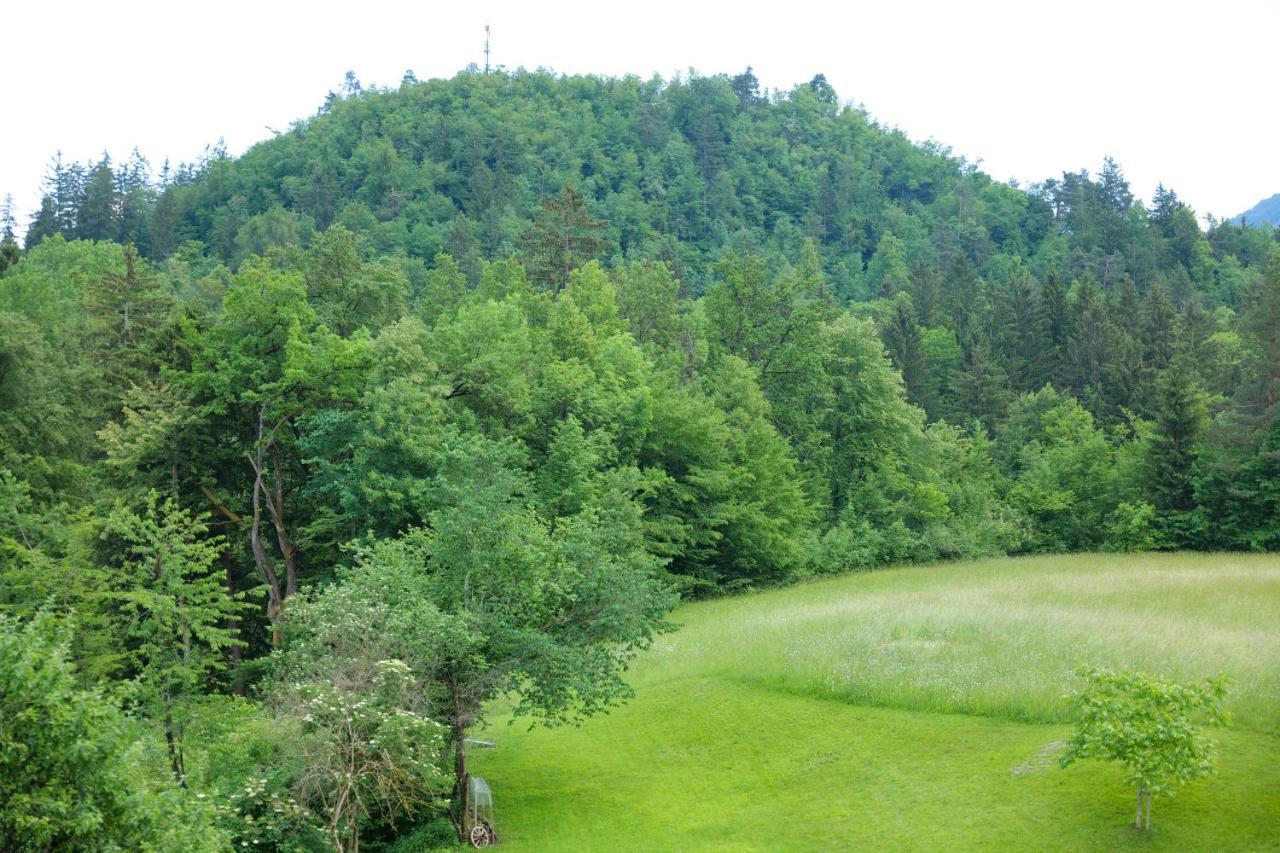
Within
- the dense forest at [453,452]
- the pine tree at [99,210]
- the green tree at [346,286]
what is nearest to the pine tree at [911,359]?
the dense forest at [453,452]

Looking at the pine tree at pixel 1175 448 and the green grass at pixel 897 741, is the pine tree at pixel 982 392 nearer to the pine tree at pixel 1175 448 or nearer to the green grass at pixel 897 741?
the pine tree at pixel 1175 448

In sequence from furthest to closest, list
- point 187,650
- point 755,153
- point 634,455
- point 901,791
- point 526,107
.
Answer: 1. point 755,153
2. point 526,107
3. point 634,455
4. point 187,650
5. point 901,791

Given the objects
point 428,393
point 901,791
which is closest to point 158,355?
point 428,393

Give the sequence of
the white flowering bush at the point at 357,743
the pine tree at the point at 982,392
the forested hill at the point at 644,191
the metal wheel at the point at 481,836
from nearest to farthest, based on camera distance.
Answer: the white flowering bush at the point at 357,743
the metal wheel at the point at 481,836
the pine tree at the point at 982,392
the forested hill at the point at 644,191

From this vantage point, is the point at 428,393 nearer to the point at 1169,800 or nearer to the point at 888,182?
the point at 1169,800

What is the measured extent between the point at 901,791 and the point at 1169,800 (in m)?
4.95

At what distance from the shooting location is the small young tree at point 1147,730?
17.9 metres

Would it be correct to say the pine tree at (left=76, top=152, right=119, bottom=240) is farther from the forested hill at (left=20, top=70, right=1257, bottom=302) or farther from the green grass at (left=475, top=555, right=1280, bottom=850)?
the green grass at (left=475, top=555, right=1280, bottom=850)

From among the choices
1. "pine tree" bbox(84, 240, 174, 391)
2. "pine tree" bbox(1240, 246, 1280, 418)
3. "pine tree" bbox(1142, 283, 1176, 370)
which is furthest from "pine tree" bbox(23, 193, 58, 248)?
"pine tree" bbox(1240, 246, 1280, 418)

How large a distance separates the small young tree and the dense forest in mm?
9068

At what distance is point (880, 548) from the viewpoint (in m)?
58.5

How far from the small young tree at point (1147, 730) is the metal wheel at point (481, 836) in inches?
445

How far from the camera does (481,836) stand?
22.0m

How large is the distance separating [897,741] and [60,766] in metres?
→ 17.6
